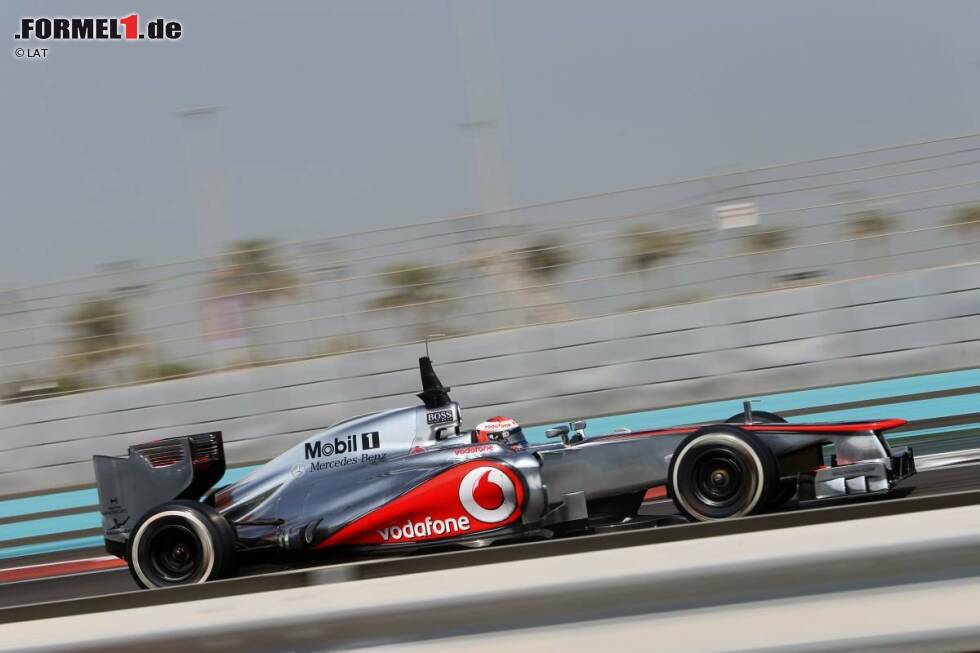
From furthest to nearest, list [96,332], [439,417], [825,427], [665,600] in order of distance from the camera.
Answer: [96,332] → [439,417] → [825,427] → [665,600]

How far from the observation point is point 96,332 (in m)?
10.6

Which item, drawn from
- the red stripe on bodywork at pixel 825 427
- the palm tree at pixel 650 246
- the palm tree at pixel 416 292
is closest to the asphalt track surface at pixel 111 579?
the red stripe on bodywork at pixel 825 427

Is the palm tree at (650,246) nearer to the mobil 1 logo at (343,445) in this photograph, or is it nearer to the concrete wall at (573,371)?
the concrete wall at (573,371)

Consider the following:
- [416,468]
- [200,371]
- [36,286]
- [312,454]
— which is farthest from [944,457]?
[36,286]

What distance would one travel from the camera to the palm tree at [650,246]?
9.73 metres

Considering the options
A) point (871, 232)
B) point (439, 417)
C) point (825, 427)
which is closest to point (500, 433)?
point (439, 417)

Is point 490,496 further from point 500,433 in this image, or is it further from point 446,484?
point 500,433

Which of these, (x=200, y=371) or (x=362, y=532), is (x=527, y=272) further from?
(x=362, y=532)

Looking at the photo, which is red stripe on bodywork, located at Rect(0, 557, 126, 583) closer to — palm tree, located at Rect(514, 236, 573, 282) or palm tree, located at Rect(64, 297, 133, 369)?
palm tree, located at Rect(64, 297, 133, 369)

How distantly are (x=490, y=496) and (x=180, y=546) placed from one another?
1780 millimetres

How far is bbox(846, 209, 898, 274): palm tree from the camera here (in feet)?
31.0

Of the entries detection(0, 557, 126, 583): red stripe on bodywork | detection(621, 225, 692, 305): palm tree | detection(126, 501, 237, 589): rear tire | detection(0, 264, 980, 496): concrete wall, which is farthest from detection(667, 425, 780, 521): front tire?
detection(621, 225, 692, 305): palm tree

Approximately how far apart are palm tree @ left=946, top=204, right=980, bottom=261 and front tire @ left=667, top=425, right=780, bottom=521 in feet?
18.3

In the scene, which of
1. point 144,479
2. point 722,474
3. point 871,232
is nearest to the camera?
point 722,474
